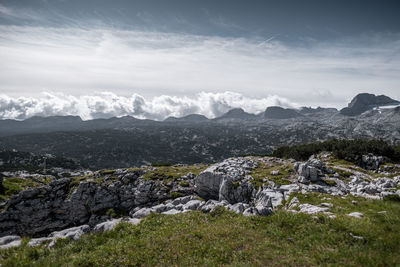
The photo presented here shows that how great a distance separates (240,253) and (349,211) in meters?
14.2

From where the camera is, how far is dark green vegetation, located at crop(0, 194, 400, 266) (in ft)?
40.7

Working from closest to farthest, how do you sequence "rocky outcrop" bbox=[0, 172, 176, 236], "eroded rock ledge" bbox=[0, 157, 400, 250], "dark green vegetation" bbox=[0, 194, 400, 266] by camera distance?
1. "dark green vegetation" bbox=[0, 194, 400, 266]
2. "eroded rock ledge" bbox=[0, 157, 400, 250]
3. "rocky outcrop" bbox=[0, 172, 176, 236]

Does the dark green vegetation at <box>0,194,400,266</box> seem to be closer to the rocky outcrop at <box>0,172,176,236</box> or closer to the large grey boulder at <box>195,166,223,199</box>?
the large grey boulder at <box>195,166,223,199</box>

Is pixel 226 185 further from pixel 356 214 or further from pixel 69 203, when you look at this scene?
pixel 69 203

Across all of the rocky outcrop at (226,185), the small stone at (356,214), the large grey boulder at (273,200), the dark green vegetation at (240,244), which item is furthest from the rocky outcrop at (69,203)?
the small stone at (356,214)

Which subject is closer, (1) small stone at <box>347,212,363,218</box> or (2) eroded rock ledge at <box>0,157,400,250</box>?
(1) small stone at <box>347,212,363,218</box>

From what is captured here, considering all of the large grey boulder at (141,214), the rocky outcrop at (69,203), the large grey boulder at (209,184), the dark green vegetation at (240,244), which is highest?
the dark green vegetation at (240,244)

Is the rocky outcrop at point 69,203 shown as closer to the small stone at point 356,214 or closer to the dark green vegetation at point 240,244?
the dark green vegetation at point 240,244

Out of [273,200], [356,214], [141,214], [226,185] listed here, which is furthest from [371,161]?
[141,214]

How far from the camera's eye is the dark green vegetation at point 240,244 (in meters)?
12.4

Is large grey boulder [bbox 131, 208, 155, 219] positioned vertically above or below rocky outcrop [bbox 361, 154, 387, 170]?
above

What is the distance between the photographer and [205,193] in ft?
206

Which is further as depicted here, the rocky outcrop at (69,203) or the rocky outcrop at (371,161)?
the rocky outcrop at (371,161)

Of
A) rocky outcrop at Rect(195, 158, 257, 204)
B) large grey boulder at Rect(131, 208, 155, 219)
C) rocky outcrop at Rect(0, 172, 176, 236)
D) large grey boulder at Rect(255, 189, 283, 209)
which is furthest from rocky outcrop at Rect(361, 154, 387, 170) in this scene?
large grey boulder at Rect(131, 208, 155, 219)
